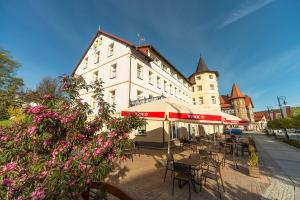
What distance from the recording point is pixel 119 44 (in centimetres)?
1661

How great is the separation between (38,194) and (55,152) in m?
0.54

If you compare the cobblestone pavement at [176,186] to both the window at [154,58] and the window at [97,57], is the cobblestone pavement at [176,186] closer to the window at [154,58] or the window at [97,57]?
the window at [154,58]

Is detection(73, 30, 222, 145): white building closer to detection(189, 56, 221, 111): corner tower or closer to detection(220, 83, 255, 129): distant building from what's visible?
detection(189, 56, 221, 111): corner tower

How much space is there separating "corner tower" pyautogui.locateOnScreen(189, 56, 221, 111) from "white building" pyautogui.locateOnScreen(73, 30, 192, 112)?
46.8 ft

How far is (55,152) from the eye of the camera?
1.96m

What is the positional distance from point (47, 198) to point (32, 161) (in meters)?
0.61

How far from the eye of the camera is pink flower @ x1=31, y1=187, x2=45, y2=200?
4.88 ft

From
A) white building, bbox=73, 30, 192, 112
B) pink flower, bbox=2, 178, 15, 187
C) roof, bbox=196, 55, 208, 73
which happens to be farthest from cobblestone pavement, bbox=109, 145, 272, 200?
roof, bbox=196, 55, 208, 73

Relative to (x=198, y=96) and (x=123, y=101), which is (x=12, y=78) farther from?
(x=198, y=96)

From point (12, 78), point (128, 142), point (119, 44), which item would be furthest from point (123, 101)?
point (12, 78)

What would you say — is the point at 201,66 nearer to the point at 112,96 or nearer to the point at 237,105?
the point at 112,96

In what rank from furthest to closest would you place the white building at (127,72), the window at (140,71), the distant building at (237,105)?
the distant building at (237,105)
the window at (140,71)
the white building at (127,72)

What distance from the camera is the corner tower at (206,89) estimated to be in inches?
1339

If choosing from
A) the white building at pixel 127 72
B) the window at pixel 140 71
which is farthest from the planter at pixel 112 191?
the window at pixel 140 71
